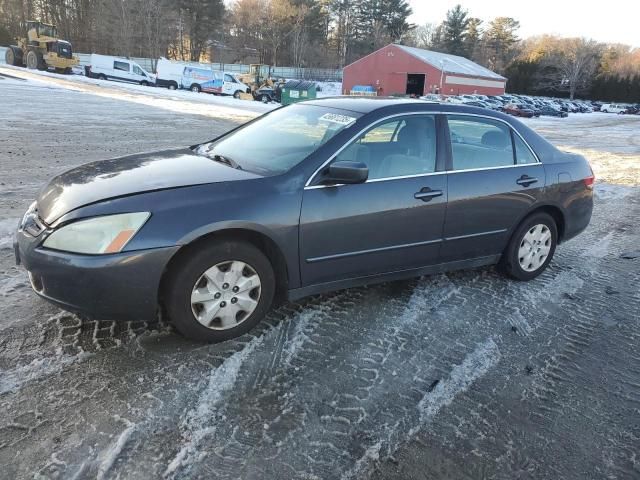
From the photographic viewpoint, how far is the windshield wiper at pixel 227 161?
359cm

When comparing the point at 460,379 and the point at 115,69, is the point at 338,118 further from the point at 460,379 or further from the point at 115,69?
the point at 115,69

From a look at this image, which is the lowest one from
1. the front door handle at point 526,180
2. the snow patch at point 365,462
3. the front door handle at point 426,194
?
the snow patch at point 365,462

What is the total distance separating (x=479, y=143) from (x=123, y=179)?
2952mm

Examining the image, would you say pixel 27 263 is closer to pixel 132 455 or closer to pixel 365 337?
pixel 132 455

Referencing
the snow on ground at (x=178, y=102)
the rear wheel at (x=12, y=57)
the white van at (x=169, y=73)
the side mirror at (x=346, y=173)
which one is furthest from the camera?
the rear wheel at (x=12, y=57)

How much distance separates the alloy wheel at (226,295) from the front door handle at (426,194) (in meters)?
1.40

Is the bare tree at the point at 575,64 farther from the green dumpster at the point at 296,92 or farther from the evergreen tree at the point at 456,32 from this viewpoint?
the green dumpster at the point at 296,92

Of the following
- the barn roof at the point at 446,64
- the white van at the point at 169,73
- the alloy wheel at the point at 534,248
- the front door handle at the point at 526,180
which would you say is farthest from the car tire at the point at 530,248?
the barn roof at the point at 446,64

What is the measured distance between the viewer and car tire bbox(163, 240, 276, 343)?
3.01 metres

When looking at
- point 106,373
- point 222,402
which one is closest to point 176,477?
point 222,402

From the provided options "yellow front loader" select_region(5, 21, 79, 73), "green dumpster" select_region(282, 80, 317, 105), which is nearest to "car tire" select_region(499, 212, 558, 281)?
"green dumpster" select_region(282, 80, 317, 105)

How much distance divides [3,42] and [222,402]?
6906 cm

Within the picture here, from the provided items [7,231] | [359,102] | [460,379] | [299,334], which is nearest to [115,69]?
[7,231]

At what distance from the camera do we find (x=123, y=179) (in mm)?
3293
